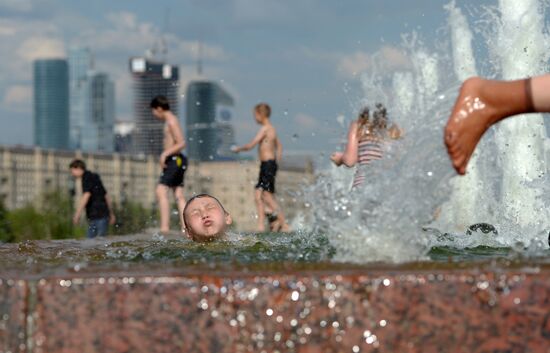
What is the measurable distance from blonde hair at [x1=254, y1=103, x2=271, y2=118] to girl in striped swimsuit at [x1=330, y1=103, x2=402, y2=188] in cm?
561

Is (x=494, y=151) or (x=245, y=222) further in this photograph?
(x=245, y=222)

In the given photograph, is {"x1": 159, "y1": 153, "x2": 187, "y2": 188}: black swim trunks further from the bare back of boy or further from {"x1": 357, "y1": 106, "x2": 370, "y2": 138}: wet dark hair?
{"x1": 357, "y1": 106, "x2": 370, "y2": 138}: wet dark hair

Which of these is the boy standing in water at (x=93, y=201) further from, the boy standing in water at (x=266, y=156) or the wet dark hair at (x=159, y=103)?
the boy standing in water at (x=266, y=156)

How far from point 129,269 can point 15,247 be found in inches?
111

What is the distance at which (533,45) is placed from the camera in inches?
758

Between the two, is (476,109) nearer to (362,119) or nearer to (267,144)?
(362,119)

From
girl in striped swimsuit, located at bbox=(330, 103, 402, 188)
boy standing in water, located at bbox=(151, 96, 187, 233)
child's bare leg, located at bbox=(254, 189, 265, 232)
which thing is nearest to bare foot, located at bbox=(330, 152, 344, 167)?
girl in striped swimsuit, located at bbox=(330, 103, 402, 188)

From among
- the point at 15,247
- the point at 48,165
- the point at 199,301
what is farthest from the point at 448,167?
the point at 48,165

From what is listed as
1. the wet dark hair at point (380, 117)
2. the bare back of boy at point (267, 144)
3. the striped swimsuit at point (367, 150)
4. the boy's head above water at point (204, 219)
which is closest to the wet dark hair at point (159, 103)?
the bare back of boy at point (267, 144)

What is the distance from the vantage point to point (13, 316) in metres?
2.97

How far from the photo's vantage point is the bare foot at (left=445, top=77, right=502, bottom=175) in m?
3.58

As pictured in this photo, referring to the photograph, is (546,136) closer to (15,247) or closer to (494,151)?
(494,151)

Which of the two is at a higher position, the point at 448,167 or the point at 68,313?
the point at 448,167

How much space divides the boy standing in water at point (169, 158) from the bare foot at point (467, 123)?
30.2 feet
